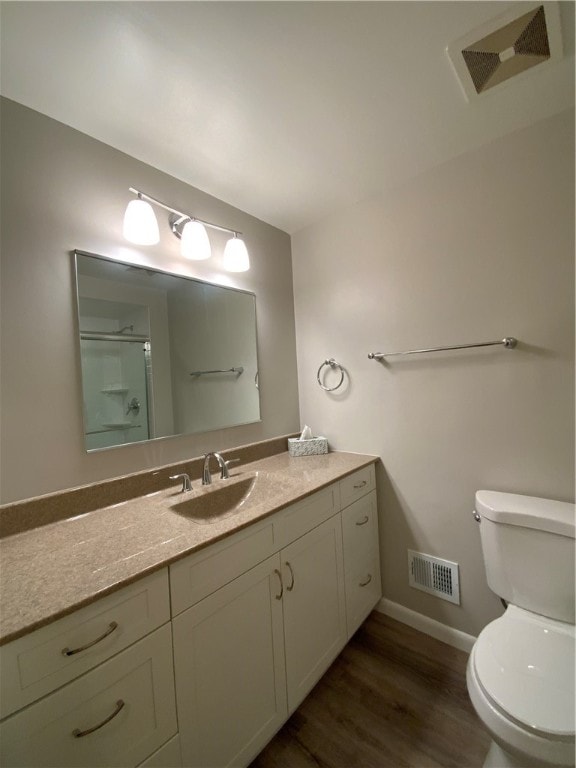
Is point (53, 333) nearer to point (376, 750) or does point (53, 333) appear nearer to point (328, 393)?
point (328, 393)

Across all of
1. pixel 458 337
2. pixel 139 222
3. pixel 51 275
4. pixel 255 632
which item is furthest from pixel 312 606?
pixel 139 222

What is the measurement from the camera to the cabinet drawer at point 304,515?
1161mm

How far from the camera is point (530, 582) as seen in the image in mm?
1165

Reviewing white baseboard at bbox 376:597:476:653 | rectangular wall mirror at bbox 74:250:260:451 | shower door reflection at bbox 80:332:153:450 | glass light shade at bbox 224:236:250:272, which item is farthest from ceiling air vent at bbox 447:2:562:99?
white baseboard at bbox 376:597:476:653

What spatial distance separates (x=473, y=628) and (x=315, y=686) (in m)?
0.80

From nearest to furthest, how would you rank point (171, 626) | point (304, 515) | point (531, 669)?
point (171, 626) → point (531, 669) → point (304, 515)

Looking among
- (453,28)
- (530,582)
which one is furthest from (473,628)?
(453,28)

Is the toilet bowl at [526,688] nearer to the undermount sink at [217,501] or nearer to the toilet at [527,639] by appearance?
the toilet at [527,639]

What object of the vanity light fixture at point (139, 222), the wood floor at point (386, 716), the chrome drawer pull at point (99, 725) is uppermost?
the vanity light fixture at point (139, 222)

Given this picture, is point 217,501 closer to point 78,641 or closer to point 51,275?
point 78,641

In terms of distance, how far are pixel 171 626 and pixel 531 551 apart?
1.29 meters

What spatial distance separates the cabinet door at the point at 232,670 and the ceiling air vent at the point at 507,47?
182 centimetres

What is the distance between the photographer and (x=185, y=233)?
145cm

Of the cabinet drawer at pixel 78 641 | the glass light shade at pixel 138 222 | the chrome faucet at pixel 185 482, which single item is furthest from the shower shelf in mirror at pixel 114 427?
the glass light shade at pixel 138 222
